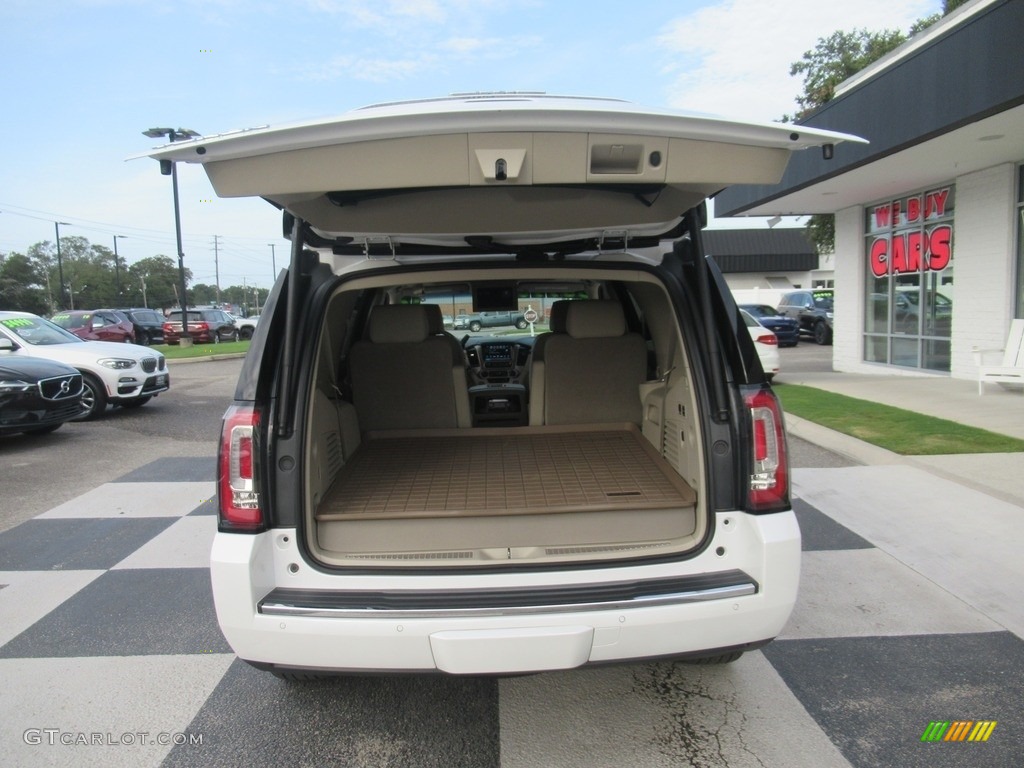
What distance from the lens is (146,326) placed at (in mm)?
28375

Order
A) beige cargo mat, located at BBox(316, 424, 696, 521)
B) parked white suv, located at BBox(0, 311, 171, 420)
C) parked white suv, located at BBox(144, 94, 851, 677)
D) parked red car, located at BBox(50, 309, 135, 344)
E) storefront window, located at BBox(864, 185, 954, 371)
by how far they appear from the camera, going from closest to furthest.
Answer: parked white suv, located at BBox(144, 94, 851, 677)
beige cargo mat, located at BBox(316, 424, 696, 521)
parked white suv, located at BBox(0, 311, 171, 420)
storefront window, located at BBox(864, 185, 954, 371)
parked red car, located at BBox(50, 309, 135, 344)

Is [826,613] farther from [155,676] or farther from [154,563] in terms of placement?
[154,563]

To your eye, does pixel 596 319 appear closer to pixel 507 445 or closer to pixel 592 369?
pixel 592 369

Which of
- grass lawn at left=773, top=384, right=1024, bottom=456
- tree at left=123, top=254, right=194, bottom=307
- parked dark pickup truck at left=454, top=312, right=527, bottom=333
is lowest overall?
grass lawn at left=773, top=384, right=1024, bottom=456

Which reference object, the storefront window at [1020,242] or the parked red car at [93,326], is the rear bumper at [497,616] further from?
the parked red car at [93,326]

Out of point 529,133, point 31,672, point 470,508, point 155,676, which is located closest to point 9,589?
point 31,672

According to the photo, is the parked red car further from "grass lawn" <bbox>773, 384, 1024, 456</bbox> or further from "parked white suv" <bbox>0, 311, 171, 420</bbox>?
"grass lawn" <bbox>773, 384, 1024, 456</bbox>

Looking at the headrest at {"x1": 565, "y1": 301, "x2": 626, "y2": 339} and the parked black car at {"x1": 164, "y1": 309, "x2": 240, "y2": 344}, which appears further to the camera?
the parked black car at {"x1": 164, "y1": 309, "x2": 240, "y2": 344}

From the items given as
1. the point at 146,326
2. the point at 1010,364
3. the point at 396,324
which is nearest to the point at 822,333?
the point at 1010,364

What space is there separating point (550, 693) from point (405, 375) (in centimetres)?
191

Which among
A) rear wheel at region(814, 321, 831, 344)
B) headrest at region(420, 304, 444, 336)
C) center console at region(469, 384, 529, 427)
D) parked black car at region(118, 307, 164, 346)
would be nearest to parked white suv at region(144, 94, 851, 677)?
headrest at region(420, 304, 444, 336)

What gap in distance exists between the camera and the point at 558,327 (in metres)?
4.34

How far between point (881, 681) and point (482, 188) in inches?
103

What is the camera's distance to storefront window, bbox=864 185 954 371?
38.7 ft
